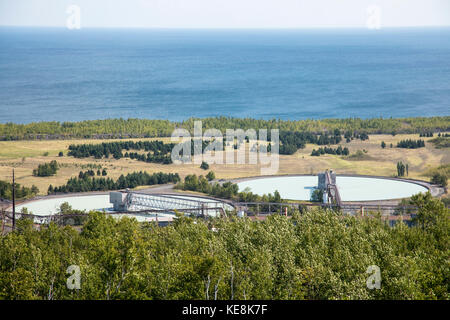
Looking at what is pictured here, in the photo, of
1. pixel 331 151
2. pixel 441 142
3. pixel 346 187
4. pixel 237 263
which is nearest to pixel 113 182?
pixel 346 187

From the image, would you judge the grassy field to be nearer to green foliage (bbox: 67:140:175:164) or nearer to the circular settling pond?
green foliage (bbox: 67:140:175:164)

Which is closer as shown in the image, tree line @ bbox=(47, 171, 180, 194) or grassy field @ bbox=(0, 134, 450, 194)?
tree line @ bbox=(47, 171, 180, 194)

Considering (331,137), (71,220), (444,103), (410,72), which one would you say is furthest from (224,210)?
(410,72)

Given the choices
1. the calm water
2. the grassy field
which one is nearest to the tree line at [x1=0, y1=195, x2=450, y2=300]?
the grassy field

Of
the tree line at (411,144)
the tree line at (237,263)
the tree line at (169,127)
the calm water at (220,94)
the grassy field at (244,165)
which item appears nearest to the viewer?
the tree line at (237,263)

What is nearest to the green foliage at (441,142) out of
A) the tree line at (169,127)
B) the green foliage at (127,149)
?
the tree line at (169,127)

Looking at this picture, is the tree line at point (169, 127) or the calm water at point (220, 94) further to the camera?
the calm water at point (220, 94)

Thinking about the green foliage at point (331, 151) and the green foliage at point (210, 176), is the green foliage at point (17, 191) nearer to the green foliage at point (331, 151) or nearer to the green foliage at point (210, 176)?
the green foliage at point (210, 176)
